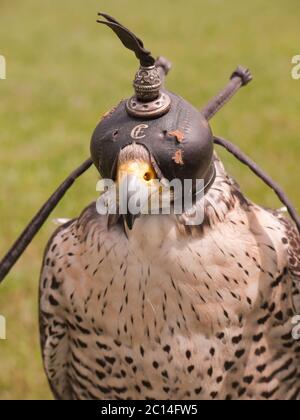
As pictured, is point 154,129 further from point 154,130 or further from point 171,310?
point 171,310

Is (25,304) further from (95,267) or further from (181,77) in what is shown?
(181,77)

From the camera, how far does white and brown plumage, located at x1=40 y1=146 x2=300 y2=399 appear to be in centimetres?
172

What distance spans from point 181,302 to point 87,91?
494 cm

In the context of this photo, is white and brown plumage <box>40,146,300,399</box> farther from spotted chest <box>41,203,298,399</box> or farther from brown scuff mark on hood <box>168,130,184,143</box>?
brown scuff mark on hood <box>168,130,184,143</box>

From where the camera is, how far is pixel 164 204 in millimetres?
1574

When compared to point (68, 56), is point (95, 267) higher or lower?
lower

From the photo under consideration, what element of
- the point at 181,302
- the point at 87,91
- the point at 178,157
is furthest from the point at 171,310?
the point at 87,91

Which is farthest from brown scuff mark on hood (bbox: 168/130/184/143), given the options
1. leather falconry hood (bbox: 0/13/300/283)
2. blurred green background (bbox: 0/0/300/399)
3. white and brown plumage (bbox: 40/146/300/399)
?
blurred green background (bbox: 0/0/300/399)

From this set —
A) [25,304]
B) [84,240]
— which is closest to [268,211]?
[84,240]

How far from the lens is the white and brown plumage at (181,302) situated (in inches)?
67.7

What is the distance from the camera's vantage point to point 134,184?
1.46 metres

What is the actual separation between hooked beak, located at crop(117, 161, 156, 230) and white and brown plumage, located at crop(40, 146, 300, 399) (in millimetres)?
162

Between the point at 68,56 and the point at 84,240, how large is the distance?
5.73 metres
